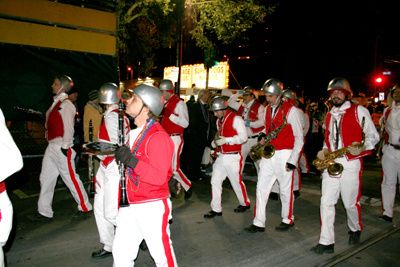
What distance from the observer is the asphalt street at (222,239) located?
4156 mm

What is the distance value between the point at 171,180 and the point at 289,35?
112 ft

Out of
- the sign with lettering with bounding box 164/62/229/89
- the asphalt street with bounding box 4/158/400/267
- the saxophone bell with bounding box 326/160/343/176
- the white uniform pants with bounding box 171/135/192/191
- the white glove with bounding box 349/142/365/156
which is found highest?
the sign with lettering with bounding box 164/62/229/89

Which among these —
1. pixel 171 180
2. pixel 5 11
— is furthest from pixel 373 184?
pixel 5 11

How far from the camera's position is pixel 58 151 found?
5.41m

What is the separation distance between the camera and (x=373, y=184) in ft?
28.8

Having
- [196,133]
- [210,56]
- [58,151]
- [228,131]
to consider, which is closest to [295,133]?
[228,131]

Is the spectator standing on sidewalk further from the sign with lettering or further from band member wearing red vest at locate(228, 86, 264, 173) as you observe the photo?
the sign with lettering

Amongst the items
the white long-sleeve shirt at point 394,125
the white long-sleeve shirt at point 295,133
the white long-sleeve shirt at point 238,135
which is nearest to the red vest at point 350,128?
the white long-sleeve shirt at point 295,133

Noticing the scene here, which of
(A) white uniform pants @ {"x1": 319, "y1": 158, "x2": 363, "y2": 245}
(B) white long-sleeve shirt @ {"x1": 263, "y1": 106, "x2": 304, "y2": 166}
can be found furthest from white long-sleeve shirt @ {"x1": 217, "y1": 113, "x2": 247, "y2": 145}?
(A) white uniform pants @ {"x1": 319, "y1": 158, "x2": 363, "y2": 245}

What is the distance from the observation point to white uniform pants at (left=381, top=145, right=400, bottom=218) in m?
5.65

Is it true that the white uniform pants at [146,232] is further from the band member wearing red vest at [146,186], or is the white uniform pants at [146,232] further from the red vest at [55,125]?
the red vest at [55,125]

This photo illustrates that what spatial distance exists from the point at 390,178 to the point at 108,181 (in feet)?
16.1

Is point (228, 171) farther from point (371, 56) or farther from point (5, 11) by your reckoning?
point (371, 56)

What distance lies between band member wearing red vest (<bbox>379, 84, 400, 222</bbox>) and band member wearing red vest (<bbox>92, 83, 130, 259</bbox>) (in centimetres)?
468
